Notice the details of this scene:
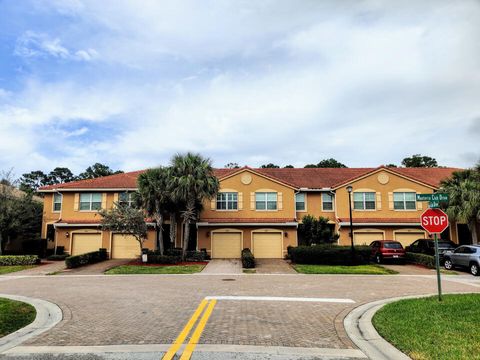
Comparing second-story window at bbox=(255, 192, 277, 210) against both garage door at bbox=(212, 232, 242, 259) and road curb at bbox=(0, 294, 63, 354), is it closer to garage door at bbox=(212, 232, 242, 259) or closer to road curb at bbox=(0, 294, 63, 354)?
garage door at bbox=(212, 232, 242, 259)

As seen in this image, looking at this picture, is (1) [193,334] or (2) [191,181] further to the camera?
(2) [191,181]

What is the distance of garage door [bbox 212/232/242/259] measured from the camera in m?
28.8

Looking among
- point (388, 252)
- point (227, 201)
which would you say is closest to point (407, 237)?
point (388, 252)

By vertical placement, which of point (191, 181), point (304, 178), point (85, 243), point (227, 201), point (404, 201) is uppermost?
point (304, 178)

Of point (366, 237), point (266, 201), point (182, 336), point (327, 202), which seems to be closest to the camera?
point (182, 336)

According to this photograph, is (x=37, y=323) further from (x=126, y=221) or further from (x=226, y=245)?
(x=226, y=245)

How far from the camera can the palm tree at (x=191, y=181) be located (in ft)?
80.5

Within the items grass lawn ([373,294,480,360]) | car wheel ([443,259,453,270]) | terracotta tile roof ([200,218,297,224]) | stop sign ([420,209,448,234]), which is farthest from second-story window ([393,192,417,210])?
stop sign ([420,209,448,234])

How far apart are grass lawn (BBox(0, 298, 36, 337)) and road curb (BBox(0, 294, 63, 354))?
15cm

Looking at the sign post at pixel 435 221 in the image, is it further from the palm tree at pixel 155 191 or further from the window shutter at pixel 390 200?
the window shutter at pixel 390 200

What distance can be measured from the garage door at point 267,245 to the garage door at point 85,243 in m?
12.2

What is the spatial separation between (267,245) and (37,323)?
21351 mm

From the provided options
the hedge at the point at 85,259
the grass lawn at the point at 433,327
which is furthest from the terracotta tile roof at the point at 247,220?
the grass lawn at the point at 433,327

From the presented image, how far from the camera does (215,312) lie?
9711mm
